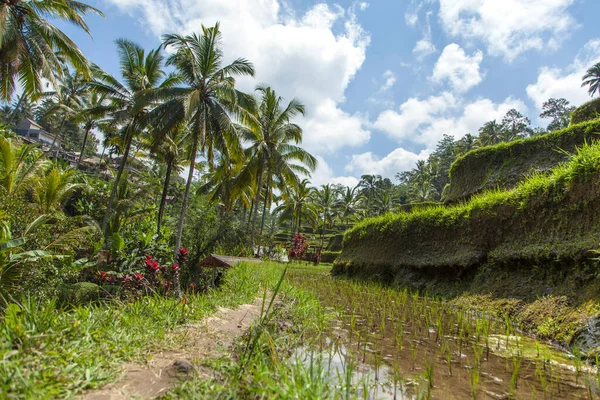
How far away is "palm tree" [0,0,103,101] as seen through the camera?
11.6 meters

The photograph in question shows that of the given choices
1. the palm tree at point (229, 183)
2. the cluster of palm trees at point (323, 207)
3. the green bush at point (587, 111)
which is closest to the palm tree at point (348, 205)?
the cluster of palm trees at point (323, 207)

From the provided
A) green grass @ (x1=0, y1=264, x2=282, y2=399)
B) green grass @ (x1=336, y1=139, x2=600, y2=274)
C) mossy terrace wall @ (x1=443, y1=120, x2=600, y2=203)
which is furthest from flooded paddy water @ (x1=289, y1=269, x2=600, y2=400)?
mossy terrace wall @ (x1=443, y1=120, x2=600, y2=203)

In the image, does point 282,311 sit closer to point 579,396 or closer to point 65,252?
point 579,396

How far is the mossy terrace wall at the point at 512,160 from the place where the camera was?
970 centimetres

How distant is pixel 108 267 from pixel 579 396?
12319mm

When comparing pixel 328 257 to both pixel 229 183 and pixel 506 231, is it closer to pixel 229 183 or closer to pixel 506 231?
pixel 229 183

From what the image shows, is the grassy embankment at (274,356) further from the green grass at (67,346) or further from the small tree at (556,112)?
the small tree at (556,112)

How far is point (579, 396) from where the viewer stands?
219 centimetres

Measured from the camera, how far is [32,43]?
1277cm

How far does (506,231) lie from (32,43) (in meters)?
17.7

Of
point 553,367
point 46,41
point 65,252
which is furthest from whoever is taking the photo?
point 46,41

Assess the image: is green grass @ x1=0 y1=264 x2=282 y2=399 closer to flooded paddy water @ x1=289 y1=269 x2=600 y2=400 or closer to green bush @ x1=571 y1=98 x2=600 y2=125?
flooded paddy water @ x1=289 y1=269 x2=600 y2=400

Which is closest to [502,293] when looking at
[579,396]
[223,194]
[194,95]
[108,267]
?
[579,396]

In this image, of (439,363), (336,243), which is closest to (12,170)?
(439,363)
